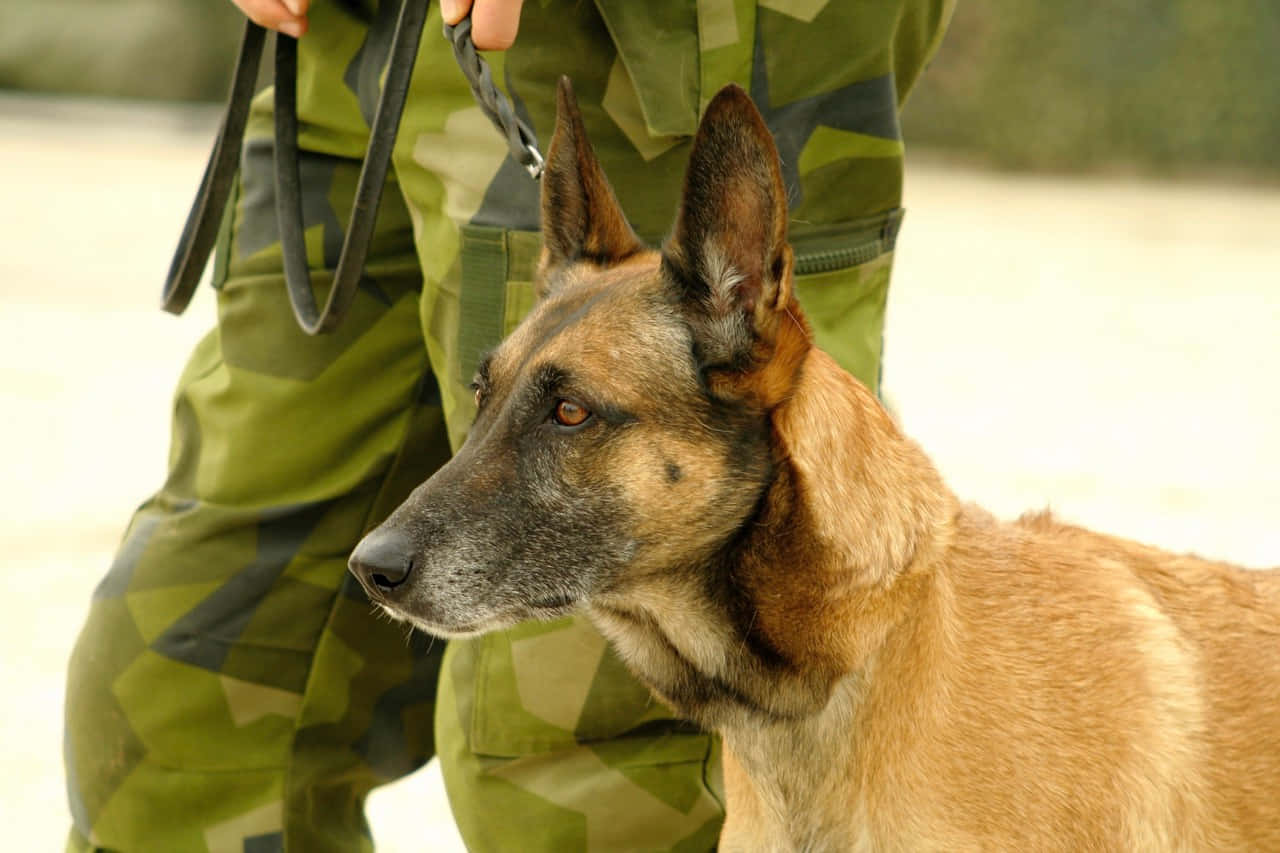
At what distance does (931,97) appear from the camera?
14984mm

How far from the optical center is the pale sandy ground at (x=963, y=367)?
5.30 meters

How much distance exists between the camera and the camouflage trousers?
2.53 metres

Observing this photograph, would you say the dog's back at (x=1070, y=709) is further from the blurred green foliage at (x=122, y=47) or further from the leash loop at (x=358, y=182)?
the blurred green foliage at (x=122, y=47)

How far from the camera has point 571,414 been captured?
2389 millimetres

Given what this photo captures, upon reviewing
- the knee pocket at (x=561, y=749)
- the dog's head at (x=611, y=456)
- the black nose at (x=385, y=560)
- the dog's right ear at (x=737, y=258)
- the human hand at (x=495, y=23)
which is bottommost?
the knee pocket at (x=561, y=749)

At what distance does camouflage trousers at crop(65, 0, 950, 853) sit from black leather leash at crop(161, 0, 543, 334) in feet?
0.16

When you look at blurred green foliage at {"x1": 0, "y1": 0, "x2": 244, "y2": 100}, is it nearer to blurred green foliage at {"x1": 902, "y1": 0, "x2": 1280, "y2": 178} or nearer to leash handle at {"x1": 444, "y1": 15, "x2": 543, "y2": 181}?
blurred green foliage at {"x1": 902, "y1": 0, "x2": 1280, "y2": 178}

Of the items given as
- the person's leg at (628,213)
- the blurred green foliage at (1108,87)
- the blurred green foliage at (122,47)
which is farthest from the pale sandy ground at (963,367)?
the blurred green foliage at (122,47)

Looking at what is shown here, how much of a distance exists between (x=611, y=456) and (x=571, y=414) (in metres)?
0.09

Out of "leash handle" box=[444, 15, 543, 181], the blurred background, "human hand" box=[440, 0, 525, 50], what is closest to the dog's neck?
"leash handle" box=[444, 15, 543, 181]

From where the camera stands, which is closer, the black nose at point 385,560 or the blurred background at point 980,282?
the black nose at point 385,560

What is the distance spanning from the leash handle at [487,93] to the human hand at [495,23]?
22 millimetres

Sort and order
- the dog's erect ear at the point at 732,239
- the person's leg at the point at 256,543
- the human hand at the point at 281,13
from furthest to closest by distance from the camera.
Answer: the person's leg at the point at 256,543, the human hand at the point at 281,13, the dog's erect ear at the point at 732,239

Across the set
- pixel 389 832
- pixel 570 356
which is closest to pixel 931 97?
pixel 389 832
